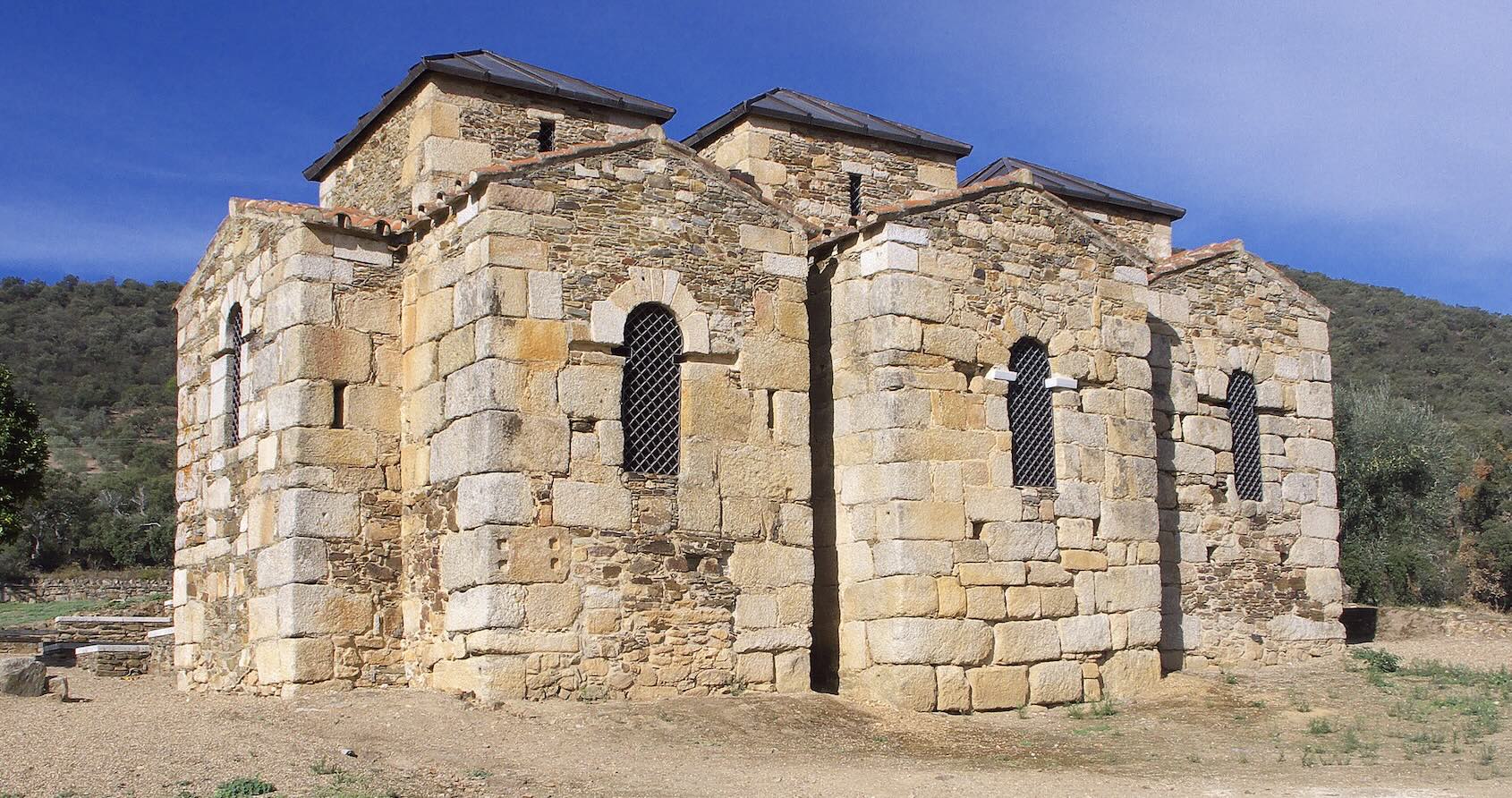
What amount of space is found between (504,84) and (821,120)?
12.3 ft

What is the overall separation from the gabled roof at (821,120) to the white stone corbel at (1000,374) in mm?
4414

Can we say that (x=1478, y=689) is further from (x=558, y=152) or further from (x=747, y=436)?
(x=558, y=152)

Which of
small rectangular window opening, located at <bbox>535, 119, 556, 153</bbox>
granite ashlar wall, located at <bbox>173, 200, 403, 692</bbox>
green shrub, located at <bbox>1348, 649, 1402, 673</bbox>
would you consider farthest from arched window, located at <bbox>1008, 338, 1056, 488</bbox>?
granite ashlar wall, located at <bbox>173, 200, 403, 692</bbox>

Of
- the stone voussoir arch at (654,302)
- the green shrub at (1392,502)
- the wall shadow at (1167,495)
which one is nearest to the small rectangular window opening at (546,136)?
the stone voussoir arch at (654,302)

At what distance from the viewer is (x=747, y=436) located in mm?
12695

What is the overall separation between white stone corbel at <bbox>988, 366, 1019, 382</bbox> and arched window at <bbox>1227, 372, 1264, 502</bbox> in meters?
4.28

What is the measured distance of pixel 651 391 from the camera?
40.7 feet

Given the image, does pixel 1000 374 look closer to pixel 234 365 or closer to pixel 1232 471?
pixel 1232 471

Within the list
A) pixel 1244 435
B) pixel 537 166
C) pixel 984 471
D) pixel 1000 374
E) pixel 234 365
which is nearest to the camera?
pixel 537 166

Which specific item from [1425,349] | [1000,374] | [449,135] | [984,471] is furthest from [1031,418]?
[1425,349]

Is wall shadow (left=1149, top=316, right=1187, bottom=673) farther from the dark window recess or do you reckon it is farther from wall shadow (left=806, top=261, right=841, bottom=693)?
the dark window recess

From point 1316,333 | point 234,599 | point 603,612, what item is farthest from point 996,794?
point 1316,333

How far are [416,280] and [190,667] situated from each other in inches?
192

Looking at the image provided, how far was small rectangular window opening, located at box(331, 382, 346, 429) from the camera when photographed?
508 inches
